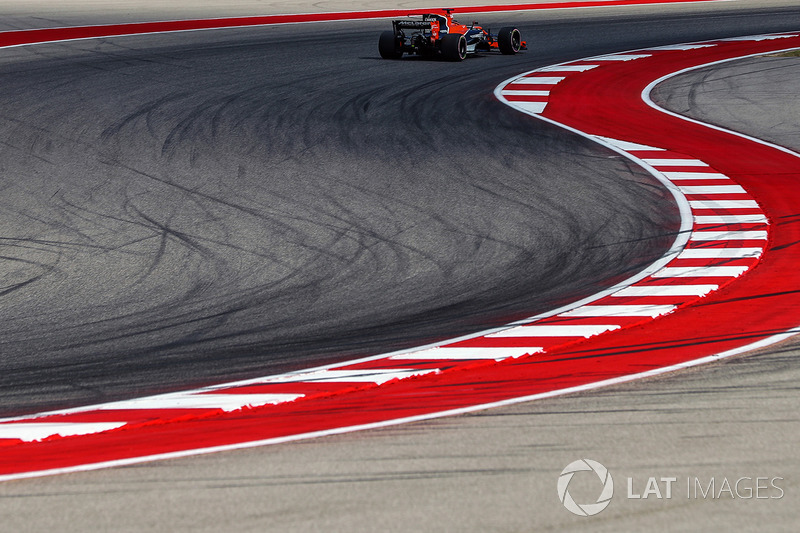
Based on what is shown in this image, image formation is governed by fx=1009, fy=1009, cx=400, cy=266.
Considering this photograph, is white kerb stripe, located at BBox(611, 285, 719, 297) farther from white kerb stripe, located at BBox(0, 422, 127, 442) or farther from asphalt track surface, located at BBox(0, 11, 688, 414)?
white kerb stripe, located at BBox(0, 422, 127, 442)

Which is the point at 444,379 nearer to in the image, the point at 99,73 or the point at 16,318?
the point at 16,318

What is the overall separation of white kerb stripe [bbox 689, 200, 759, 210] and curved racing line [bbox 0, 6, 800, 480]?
0.6 inches

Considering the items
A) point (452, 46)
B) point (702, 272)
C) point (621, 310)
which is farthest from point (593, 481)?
point (452, 46)

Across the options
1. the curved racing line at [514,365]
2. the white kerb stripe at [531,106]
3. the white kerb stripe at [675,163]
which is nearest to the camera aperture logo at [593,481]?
the curved racing line at [514,365]

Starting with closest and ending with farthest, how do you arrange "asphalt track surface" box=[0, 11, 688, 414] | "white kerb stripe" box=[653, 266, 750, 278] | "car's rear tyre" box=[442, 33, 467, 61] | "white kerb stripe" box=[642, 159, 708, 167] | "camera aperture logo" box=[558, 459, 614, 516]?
"camera aperture logo" box=[558, 459, 614, 516]
"asphalt track surface" box=[0, 11, 688, 414]
"white kerb stripe" box=[653, 266, 750, 278]
"white kerb stripe" box=[642, 159, 708, 167]
"car's rear tyre" box=[442, 33, 467, 61]

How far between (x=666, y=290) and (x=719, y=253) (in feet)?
4.39

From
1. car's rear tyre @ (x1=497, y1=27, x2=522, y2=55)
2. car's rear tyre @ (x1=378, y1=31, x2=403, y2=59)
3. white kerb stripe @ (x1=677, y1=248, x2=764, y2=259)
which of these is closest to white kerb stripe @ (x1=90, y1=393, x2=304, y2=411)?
white kerb stripe @ (x1=677, y1=248, x2=764, y2=259)

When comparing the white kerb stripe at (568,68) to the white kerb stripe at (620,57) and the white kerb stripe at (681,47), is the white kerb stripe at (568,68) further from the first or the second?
the white kerb stripe at (681,47)

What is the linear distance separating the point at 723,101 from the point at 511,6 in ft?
48.1

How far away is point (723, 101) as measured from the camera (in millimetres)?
17359

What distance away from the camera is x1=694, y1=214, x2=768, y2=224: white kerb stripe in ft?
34.5

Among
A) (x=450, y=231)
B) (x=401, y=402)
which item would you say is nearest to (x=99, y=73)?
(x=450, y=231)

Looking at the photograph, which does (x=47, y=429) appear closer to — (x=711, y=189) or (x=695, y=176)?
(x=711, y=189)

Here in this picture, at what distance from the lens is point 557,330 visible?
743cm
